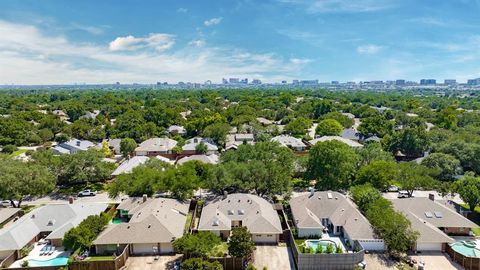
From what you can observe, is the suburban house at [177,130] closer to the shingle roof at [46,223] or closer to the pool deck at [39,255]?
the shingle roof at [46,223]

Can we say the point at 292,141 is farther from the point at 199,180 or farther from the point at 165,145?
the point at 199,180

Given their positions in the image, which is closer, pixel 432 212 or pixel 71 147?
pixel 432 212

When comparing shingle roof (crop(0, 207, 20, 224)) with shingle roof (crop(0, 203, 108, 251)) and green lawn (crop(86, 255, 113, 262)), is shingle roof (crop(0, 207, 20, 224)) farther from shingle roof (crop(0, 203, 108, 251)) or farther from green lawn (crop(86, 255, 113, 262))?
green lawn (crop(86, 255, 113, 262))

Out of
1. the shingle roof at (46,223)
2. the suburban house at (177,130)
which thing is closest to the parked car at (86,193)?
the shingle roof at (46,223)

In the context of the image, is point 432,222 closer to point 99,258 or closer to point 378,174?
point 378,174

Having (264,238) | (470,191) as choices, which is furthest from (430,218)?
(264,238)

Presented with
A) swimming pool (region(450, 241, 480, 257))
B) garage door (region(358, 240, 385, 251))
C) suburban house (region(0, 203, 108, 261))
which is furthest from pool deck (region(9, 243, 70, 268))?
swimming pool (region(450, 241, 480, 257))
